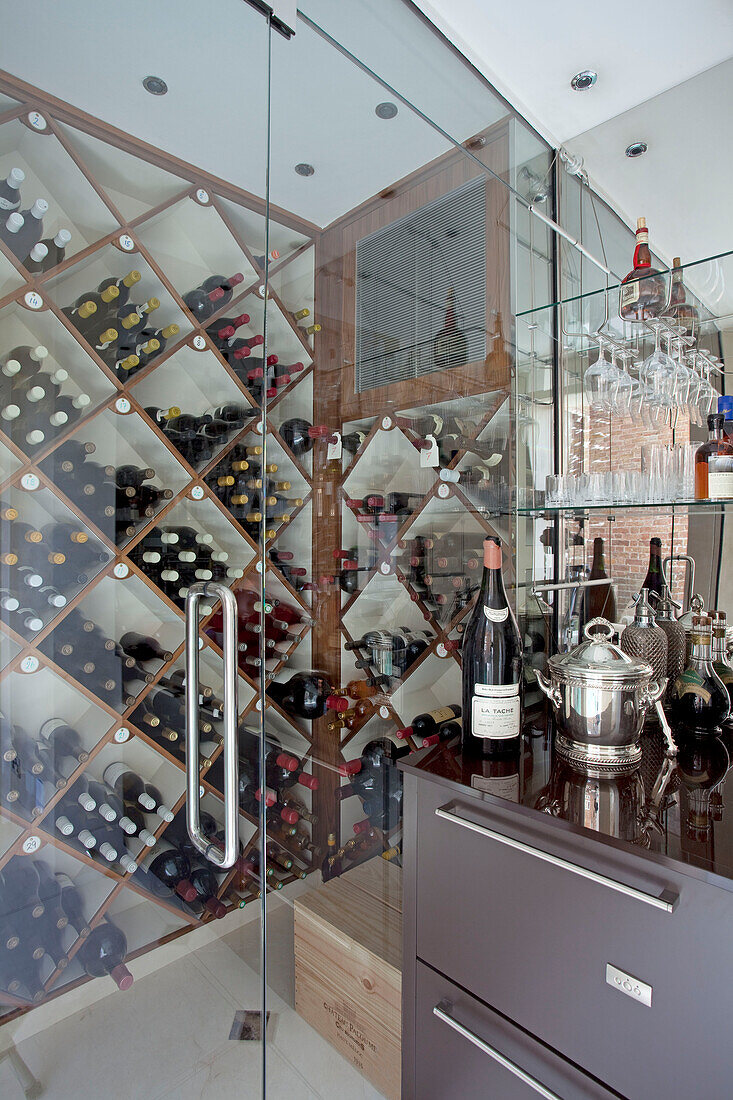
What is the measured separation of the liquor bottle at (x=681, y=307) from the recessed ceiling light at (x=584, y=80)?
0.61m

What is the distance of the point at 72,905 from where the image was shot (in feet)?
2.70

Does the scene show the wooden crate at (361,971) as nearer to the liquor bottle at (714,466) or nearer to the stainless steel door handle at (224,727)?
the stainless steel door handle at (224,727)

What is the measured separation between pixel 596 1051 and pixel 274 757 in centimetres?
64

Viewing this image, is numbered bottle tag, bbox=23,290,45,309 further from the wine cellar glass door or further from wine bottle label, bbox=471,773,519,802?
wine bottle label, bbox=471,773,519,802

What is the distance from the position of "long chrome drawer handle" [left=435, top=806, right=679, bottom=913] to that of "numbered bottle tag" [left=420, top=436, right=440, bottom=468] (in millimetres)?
737

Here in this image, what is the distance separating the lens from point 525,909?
931 mm

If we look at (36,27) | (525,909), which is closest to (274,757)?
(525,909)

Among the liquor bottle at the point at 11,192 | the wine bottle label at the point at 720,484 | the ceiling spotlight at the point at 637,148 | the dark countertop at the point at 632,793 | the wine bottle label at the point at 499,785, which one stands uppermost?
the ceiling spotlight at the point at 637,148

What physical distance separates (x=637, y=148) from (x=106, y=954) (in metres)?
2.15

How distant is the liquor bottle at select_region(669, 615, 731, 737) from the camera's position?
1174 millimetres

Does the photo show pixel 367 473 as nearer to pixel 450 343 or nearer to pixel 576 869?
pixel 450 343

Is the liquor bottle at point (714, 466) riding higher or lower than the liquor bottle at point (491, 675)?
higher

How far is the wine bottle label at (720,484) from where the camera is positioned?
1.16 meters

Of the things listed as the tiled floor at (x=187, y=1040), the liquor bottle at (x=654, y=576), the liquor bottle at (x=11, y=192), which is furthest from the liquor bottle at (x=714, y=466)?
the liquor bottle at (x=11, y=192)
